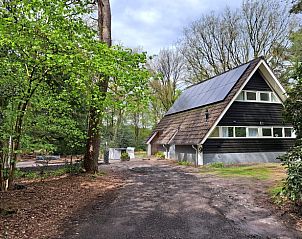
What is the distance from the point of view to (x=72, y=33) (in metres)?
7.01

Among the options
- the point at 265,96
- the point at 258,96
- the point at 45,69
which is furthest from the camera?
the point at 265,96

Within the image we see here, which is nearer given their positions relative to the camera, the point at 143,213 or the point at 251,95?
the point at 143,213

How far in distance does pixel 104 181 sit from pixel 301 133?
736 cm

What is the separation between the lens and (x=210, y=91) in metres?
21.4

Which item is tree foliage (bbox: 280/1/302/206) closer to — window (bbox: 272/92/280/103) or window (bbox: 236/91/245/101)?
window (bbox: 236/91/245/101)

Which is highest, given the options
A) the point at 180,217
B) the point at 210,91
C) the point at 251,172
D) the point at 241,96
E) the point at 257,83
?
the point at 257,83

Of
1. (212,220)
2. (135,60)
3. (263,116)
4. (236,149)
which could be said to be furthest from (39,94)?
(263,116)

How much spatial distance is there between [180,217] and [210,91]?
54.0 ft

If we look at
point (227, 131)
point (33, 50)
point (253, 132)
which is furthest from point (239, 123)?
point (33, 50)

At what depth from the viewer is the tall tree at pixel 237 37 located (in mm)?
27391

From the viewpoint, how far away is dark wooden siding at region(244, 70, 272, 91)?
63.5 ft

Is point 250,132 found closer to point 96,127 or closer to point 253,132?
point 253,132

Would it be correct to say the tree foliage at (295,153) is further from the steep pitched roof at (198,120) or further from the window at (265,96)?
the window at (265,96)

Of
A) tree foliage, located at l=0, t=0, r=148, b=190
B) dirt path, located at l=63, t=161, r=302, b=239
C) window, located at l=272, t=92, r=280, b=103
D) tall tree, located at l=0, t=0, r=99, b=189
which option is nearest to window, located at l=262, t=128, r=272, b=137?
window, located at l=272, t=92, r=280, b=103
